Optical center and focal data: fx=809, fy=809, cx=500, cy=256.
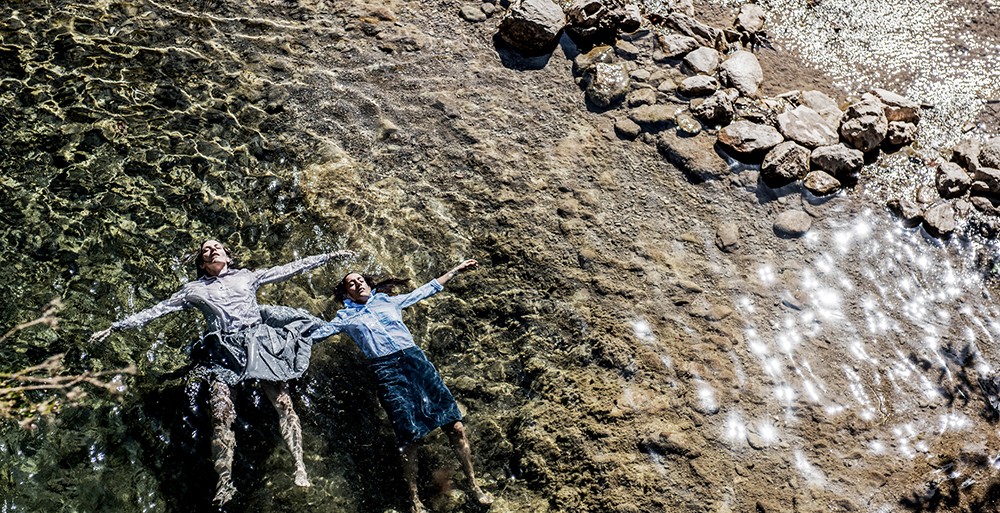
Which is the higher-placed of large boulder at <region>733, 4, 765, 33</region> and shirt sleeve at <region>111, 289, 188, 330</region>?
large boulder at <region>733, 4, 765, 33</region>

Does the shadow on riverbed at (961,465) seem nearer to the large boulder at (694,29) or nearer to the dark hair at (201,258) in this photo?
the large boulder at (694,29)

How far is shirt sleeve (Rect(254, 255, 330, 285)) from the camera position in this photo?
21.0 feet

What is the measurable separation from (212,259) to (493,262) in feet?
7.43

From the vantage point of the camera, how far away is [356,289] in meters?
6.35

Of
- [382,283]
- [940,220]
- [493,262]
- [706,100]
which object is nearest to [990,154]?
[940,220]

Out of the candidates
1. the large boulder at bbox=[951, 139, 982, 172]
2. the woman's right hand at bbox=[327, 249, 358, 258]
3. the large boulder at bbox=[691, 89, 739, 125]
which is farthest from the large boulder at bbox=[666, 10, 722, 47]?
the woman's right hand at bbox=[327, 249, 358, 258]

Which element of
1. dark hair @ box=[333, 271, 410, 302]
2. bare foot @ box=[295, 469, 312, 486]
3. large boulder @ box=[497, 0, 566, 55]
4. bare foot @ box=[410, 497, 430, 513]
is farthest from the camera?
large boulder @ box=[497, 0, 566, 55]

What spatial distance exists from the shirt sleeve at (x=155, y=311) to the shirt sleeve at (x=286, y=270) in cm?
58

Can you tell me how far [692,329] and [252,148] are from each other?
14.0ft

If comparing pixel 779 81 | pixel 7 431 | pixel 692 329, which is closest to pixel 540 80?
pixel 779 81

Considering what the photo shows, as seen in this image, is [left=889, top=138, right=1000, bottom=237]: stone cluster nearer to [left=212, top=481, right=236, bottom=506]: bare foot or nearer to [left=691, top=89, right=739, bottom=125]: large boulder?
[left=691, top=89, right=739, bottom=125]: large boulder

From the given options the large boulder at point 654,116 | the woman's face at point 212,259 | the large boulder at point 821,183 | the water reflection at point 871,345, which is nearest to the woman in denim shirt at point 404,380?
the woman's face at point 212,259

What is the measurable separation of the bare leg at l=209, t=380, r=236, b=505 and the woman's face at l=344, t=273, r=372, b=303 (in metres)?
1.16

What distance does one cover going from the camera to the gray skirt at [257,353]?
5.82 metres
